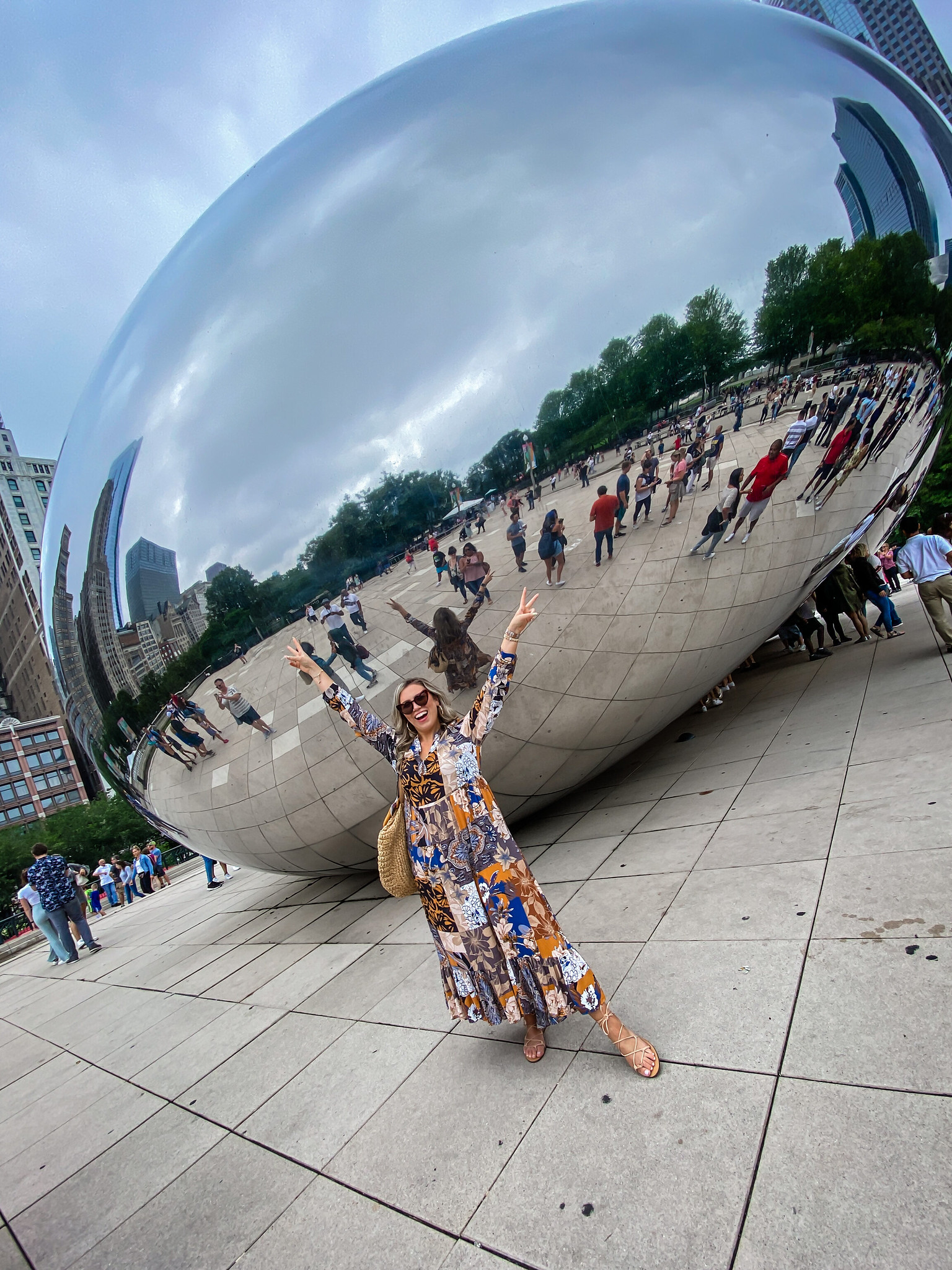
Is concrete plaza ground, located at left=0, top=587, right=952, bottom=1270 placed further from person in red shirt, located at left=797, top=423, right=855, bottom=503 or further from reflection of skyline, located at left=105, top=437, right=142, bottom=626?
reflection of skyline, located at left=105, top=437, right=142, bottom=626

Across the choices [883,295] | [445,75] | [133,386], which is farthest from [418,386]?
[883,295]

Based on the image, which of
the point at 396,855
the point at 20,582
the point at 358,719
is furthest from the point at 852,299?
the point at 20,582

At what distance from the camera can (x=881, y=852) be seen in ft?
9.61

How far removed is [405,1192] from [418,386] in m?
3.07

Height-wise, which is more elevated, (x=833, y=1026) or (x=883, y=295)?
(x=883, y=295)

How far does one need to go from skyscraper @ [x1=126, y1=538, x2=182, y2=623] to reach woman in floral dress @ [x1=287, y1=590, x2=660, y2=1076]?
4.66 ft

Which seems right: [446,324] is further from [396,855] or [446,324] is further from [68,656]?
[68,656]

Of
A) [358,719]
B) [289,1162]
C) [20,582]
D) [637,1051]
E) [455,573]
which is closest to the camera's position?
[637,1051]

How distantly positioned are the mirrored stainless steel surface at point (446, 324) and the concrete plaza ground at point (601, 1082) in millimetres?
1138

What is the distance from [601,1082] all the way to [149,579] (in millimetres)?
2960

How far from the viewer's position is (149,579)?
3.19 metres

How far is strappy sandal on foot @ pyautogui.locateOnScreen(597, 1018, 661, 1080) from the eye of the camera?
210 centimetres

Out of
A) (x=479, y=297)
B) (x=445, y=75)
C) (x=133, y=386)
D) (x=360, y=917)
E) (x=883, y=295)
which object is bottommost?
(x=360, y=917)

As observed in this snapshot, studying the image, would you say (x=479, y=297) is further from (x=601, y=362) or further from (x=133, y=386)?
(x=133, y=386)
